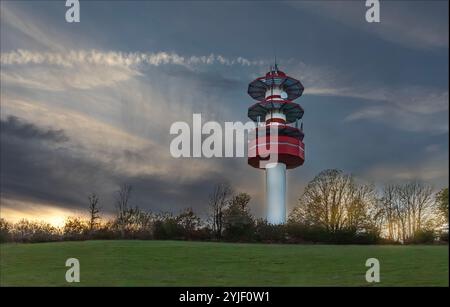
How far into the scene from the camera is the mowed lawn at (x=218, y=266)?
66.2 feet

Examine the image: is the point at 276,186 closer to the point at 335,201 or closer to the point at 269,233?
the point at 335,201

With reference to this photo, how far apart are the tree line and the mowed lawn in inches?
322

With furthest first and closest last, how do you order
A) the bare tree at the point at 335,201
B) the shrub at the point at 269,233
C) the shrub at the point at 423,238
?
1. the bare tree at the point at 335,201
2. the shrub at the point at 423,238
3. the shrub at the point at 269,233

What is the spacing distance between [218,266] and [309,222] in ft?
79.9

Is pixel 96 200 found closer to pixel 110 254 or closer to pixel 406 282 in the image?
pixel 110 254

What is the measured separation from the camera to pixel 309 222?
47.4 m

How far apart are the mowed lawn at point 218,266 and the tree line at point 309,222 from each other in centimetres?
817

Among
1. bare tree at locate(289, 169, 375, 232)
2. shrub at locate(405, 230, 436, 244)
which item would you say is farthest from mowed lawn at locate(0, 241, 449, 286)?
bare tree at locate(289, 169, 375, 232)

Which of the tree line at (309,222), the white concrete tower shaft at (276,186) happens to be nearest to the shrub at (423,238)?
the tree line at (309,222)

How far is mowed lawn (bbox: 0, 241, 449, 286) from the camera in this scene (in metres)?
20.2

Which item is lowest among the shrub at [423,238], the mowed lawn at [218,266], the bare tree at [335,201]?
the mowed lawn at [218,266]

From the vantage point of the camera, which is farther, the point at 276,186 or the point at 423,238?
the point at 276,186

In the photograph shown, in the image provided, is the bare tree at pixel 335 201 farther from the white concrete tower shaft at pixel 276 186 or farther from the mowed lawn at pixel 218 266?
the mowed lawn at pixel 218 266

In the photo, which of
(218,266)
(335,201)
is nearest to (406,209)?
(335,201)
